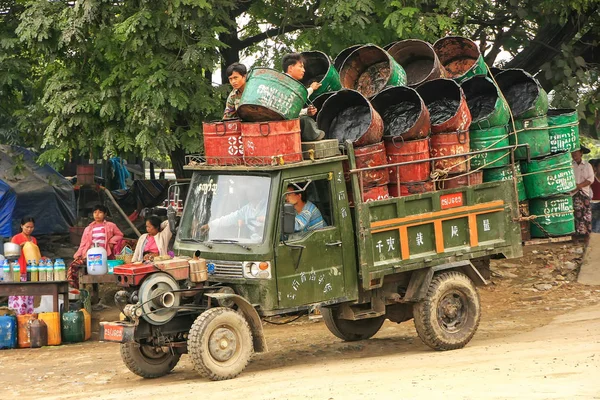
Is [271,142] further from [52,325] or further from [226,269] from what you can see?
[52,325]

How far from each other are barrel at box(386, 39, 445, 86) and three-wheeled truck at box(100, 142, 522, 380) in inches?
65.8

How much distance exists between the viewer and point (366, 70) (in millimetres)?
11906

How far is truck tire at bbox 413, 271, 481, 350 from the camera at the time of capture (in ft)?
35.6

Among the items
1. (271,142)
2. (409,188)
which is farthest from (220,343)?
(409,188)

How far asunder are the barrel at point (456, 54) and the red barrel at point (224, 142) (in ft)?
10.3

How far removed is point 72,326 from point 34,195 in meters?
6.23

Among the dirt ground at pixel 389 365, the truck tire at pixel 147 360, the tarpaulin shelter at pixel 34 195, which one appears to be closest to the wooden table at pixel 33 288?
the dirt ground at pixel 389 365

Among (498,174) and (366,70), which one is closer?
(498,174)

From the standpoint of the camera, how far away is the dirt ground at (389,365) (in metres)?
8.73

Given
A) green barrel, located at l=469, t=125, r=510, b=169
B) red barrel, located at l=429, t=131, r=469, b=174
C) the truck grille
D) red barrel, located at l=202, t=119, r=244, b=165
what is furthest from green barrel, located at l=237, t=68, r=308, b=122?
green barrel, located at l=469, t=125, r=510, b=169

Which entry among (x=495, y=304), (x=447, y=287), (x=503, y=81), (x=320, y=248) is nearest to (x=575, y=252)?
(x=495, y=304)

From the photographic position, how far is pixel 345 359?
1104cm

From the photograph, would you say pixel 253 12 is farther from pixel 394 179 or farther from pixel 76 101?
pixel 394 179

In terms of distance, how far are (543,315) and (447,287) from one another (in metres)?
3.33
